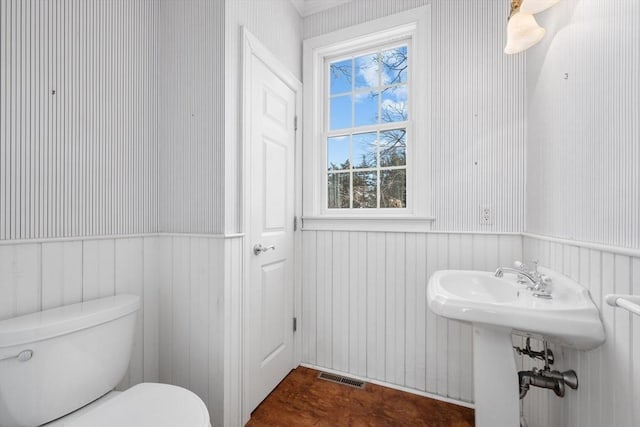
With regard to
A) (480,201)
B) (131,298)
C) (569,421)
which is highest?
(480,201)

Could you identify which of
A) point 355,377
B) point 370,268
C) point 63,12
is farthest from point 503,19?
point 355,377

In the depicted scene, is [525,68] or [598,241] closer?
[598,241]

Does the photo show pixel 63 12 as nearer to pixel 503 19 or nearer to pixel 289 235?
pixel 289 235

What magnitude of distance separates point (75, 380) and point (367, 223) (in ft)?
5.19

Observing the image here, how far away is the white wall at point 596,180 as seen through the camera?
688mm

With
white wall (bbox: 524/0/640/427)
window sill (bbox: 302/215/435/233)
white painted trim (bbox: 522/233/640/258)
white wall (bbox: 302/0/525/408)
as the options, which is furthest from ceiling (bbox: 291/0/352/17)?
white painted trim (bbox: 522/233/640/258)

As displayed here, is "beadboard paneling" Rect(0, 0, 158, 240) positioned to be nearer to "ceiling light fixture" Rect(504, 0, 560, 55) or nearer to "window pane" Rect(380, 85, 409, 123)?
"window pane" Rect(380, 85, 409, 123)

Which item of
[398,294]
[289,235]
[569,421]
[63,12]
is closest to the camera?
[569,421]

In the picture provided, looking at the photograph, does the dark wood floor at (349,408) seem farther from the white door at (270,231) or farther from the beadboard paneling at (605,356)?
the beadboard paneling at (605,356)

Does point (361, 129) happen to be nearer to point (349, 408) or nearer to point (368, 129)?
point (368, 129)

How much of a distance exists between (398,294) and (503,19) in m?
1.73

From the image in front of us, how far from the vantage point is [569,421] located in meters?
0.99

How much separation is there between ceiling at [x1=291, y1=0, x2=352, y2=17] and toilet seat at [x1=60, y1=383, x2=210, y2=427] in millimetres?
2406

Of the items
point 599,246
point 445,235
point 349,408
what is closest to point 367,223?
point 445,235
